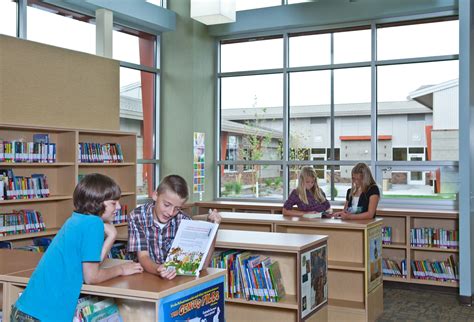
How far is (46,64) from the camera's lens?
5828 millimetres

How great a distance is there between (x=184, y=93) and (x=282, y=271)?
16.3ft

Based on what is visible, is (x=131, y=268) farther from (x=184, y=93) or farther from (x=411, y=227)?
(x=184, y=93)

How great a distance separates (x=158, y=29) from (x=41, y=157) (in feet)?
11.4

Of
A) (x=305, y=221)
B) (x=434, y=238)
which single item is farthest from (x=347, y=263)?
(x=434, y=238)

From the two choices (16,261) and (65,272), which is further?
(16,261)

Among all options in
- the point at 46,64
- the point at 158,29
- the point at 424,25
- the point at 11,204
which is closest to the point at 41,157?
the point at 11,204

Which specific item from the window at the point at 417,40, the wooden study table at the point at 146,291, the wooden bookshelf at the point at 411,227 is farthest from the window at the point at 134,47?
the wooden study table at the point at 146,291

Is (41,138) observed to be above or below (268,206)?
above

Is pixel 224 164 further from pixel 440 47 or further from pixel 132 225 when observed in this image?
pixel 132 225

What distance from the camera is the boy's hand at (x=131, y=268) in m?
2.91

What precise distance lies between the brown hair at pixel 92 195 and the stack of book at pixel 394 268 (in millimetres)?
5362

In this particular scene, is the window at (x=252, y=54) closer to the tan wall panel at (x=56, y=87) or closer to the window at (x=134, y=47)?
the window at (x=134, y=47)

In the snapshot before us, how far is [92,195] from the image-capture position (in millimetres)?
2627

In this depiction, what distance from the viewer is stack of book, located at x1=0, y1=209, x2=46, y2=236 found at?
5230 mm
